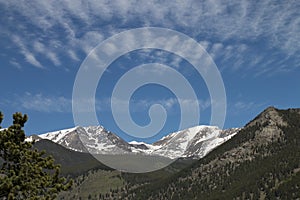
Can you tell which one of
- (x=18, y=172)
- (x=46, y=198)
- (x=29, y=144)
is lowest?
(x=46, y=198)

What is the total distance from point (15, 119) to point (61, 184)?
6.25 meters

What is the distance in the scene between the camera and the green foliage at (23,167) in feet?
93.9

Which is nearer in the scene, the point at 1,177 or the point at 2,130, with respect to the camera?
the point at 1,177

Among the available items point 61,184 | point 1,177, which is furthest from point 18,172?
point 61,184

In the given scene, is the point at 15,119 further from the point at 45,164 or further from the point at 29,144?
the point at 45,164

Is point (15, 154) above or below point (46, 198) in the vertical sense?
above

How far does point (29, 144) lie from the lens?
3006 cm

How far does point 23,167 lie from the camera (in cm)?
2920

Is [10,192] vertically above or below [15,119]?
below

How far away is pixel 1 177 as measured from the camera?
28344 mm

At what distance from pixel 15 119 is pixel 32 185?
5188mm

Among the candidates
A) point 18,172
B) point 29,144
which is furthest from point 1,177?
point 29,144

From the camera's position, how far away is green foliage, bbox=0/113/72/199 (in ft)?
93.9

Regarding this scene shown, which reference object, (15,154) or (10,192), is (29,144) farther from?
(10,192)
